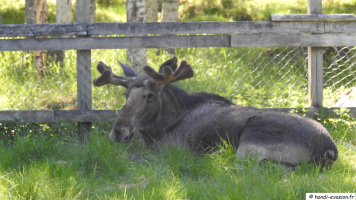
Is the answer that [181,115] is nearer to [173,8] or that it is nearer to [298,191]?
[298,191]

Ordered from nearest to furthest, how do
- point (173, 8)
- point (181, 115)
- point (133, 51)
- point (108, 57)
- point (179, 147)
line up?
1. point (179, 147)
2. point (181, 115)
3. point (133, 51)
4. point (108, 57)
5. point (173, 8)

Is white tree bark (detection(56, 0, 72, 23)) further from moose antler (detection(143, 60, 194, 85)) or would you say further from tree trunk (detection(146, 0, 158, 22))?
moose antler (detection(143, 60, 194, 85))

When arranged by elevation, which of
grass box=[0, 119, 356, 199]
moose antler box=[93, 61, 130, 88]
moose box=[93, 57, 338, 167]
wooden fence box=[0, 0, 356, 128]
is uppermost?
wooden fence box=[0, 0, 356, 128]

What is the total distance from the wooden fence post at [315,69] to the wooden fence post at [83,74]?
343 cm

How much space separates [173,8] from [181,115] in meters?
6.13

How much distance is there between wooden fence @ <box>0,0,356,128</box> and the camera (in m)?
6.48

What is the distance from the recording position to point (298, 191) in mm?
3928

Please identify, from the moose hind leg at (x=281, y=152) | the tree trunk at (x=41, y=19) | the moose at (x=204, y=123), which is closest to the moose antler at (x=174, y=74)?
the moose at (x=204, y=123)

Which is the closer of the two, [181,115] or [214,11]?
[181,115]

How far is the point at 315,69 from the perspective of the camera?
694 centimetres

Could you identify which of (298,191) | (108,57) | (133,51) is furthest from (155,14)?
(298,191)

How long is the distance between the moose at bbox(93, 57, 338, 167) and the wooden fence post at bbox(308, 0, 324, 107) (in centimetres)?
159

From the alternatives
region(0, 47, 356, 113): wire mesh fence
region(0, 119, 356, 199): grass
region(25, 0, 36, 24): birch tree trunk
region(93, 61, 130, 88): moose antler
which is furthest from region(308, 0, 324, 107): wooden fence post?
region(25, 0, 36, 24): birch tree trunk

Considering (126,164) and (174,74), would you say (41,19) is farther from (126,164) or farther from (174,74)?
(126,164)
